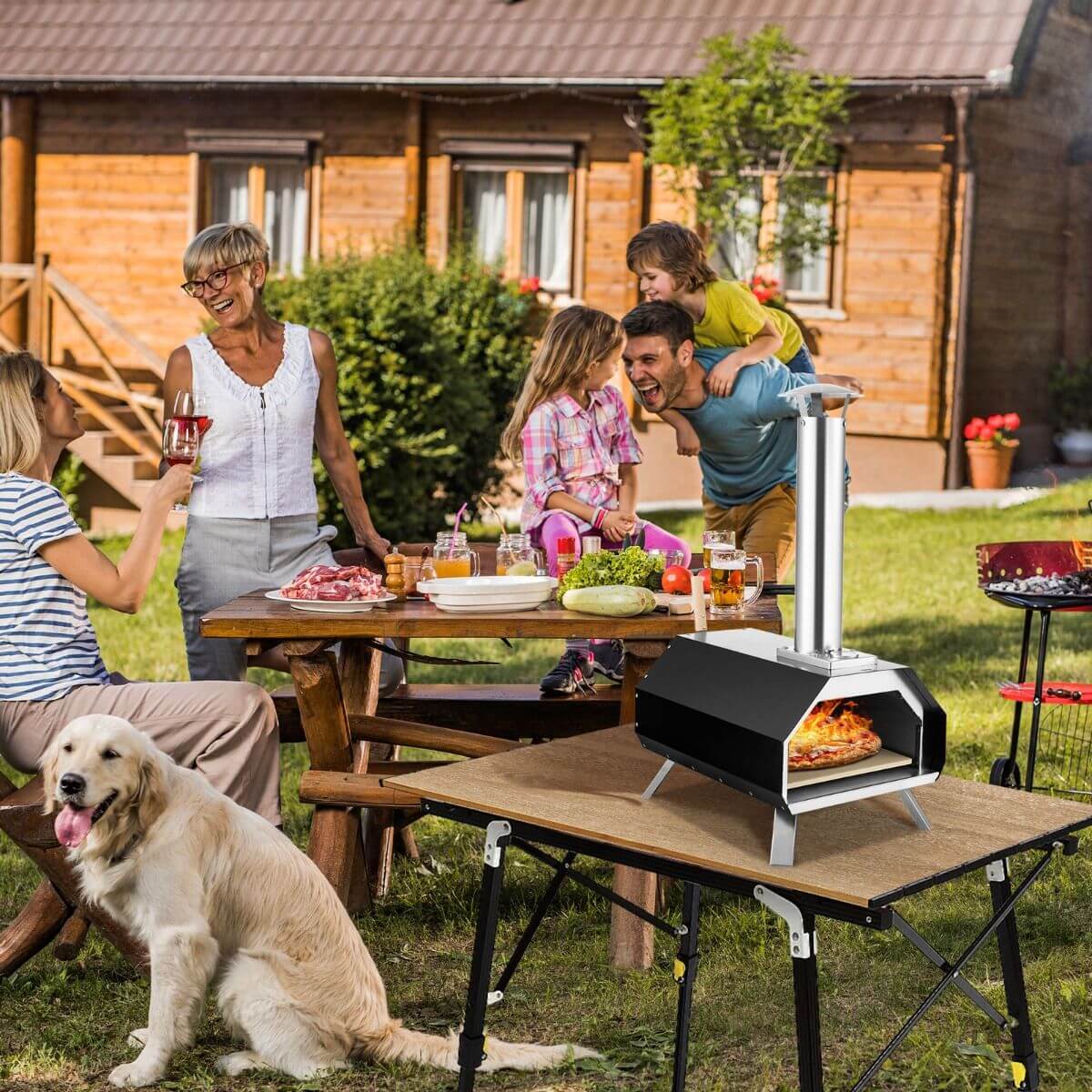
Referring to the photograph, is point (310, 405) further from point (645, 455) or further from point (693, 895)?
point (645, 455)

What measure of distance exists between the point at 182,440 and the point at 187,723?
77 centimetres

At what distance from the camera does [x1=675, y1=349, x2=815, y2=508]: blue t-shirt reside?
6.20 metres

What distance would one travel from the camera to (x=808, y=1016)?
3025mm

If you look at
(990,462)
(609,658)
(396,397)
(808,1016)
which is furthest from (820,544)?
(990,462)

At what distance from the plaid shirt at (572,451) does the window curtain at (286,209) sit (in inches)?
487

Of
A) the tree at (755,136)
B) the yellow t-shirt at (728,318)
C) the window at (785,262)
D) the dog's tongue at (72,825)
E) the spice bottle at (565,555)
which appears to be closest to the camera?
the dog's tongue at (72,825)

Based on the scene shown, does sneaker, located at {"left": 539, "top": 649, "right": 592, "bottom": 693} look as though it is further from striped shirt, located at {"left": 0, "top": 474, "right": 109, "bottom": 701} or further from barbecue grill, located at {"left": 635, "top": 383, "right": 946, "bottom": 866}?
barbecue grill, located at {"left": 635, "top": 383, "right": 946, "bottom": 866}

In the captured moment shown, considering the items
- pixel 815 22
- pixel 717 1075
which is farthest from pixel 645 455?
pixel 717 1075

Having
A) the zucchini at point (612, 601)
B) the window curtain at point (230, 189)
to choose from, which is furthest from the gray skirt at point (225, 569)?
the window curtain at point (230, 189)

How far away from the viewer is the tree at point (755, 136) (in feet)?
48.0

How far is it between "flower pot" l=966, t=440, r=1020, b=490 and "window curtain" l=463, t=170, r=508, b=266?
5.23 metres

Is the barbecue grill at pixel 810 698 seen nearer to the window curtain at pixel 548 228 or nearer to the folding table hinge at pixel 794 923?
the folding table hinge at pixel 794 923

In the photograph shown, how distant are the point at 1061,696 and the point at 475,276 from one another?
35.0 ft

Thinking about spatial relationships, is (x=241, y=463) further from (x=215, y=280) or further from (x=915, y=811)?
(x=915, y=811)
